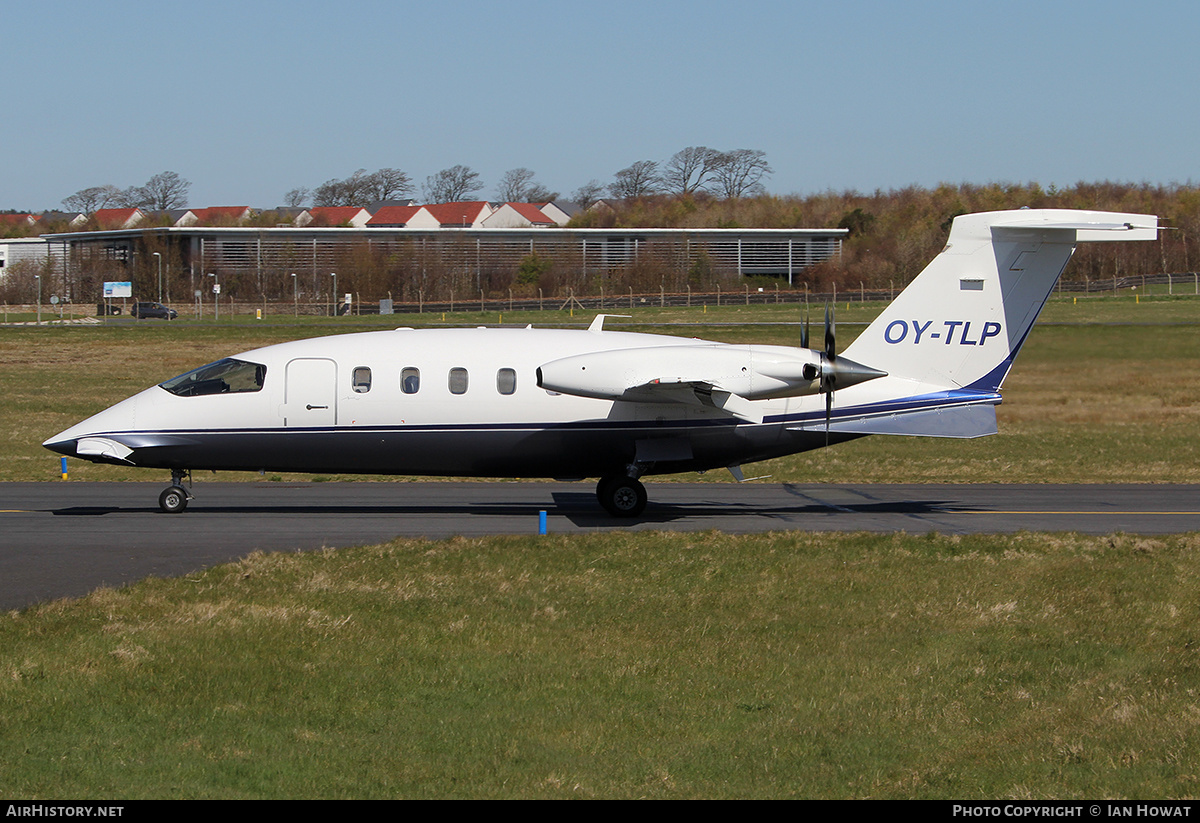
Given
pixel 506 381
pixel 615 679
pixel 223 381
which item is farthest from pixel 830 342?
pixel 223 381

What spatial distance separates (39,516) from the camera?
843 inches

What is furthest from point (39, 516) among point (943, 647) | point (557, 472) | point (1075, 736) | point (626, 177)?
point (626, 177)

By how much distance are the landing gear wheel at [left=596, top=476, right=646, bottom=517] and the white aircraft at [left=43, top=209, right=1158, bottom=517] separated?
Result: 0.03m

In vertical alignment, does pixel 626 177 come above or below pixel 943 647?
above

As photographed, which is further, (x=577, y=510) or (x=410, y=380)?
(x=577, y=510)

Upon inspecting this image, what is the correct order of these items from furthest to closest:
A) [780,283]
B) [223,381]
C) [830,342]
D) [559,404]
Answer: [780,283] → [223,381] → [559,404] → [830,342]

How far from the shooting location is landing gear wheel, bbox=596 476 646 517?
71.4 ft

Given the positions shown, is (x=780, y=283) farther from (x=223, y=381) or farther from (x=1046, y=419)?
(x=223, y=381)

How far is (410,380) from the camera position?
21297 mm

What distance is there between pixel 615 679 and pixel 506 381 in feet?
34.7

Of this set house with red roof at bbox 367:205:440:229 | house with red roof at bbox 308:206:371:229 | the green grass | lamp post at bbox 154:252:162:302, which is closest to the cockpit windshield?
the green grass

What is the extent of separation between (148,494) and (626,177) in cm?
15824

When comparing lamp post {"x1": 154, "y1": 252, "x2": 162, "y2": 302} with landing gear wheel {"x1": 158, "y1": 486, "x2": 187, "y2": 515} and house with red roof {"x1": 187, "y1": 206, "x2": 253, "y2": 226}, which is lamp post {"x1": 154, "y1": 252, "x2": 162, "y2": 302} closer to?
house with red roof {"x1": 187, "y1": 206, "x2": 253, "y2": 226}

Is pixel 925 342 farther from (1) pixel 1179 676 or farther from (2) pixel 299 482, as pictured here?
(2) pixel 299 482
